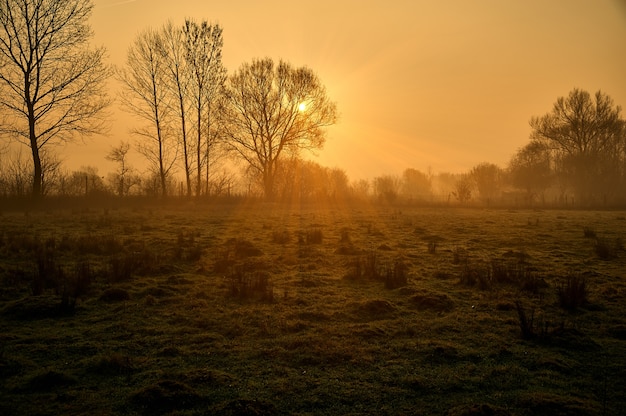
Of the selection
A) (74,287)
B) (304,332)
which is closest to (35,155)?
(74,287)

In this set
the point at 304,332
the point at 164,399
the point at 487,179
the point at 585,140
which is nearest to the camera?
the point at 164,399

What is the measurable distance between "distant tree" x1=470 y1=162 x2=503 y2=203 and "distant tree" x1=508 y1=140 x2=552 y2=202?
21204mm

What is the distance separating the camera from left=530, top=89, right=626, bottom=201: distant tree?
2062 inches

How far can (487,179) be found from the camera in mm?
91438

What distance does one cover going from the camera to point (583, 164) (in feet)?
178

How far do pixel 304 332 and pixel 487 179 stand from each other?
9361 cm

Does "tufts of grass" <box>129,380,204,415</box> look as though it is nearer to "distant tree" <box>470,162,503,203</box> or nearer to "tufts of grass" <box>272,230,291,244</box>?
"tufts of grass" <box>272,230,291,244</box>

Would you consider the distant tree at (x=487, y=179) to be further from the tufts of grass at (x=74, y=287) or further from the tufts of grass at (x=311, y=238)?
the tufts of grass at (x=74, y=287)

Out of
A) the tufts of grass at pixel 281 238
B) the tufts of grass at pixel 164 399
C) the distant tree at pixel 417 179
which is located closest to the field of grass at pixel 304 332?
the tufts of grass at pixel 164 399

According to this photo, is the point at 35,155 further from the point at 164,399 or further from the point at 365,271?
the point at 164,399

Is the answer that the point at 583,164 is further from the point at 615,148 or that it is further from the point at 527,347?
the point at 527,347

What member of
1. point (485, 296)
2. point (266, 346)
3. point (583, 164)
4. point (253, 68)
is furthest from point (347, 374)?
point (583, 164)

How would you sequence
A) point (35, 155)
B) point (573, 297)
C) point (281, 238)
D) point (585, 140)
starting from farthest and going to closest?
1. point (585, 140)
2. point (35, 155)
3. point (281, 238)
4. point (573, 297)

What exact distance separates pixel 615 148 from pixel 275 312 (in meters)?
68.9
